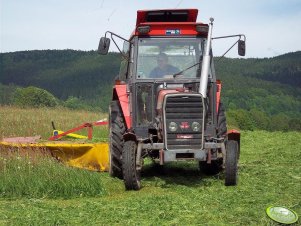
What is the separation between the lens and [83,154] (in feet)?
28.6

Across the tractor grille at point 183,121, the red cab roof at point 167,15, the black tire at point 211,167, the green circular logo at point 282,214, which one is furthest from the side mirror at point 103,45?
the green circular logo at point 282,214

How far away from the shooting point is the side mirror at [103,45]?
7.75m

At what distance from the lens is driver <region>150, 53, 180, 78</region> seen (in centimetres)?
816

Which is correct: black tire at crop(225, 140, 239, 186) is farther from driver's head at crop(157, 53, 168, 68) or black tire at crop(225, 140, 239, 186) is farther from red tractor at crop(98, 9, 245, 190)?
driver's head at crop(157, 53, 168, 68)

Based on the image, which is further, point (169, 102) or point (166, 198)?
point (169, 102)

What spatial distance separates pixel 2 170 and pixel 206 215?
10.9 feet


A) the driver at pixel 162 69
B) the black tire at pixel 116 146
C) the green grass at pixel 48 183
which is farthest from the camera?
the driver at pixel 162 69

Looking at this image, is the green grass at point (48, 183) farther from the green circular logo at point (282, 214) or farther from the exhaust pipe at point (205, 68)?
the green circular logo at point (282, 214)

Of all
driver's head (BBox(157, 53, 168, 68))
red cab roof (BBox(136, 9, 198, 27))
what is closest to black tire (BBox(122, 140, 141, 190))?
driver's head (BBox(157, 53, 168, 68))

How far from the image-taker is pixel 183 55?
8.30 meters

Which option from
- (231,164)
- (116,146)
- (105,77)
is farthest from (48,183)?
(105,77)

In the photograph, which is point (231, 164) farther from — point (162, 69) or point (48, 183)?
point (48, 183)

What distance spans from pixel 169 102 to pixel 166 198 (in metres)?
1.71

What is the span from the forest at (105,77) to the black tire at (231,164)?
65899 mm
